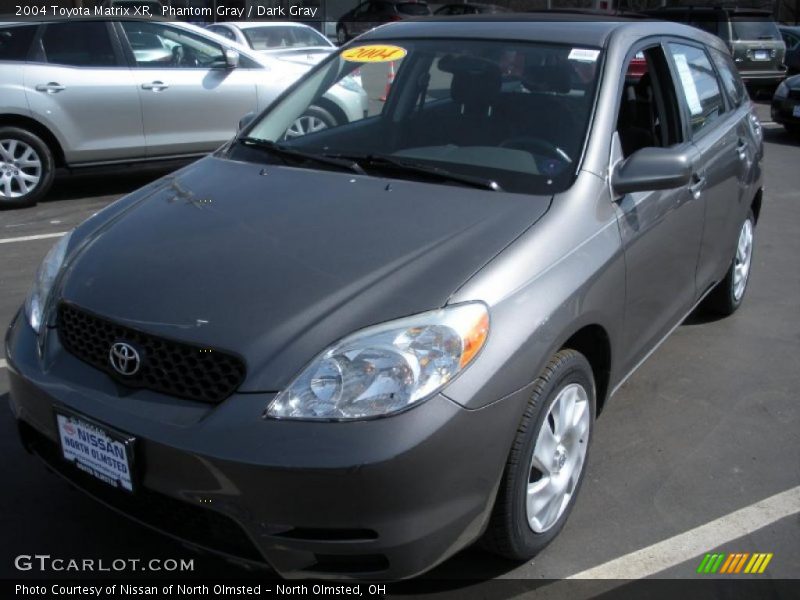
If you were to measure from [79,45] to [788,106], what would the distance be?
965cm

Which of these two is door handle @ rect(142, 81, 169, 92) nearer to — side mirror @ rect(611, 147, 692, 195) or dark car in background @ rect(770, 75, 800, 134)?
side mirror @ rect(611, 147, 692, 195)

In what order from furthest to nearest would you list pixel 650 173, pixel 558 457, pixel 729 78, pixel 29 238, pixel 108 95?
pixel 108 95, pixel 29 238, pixel 729 78, pixel 650 173, pixel 558 457

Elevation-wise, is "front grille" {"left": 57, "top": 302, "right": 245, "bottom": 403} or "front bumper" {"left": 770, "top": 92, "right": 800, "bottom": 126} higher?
"front grille" {"left": 57, "top": 302, "right": 245, "bottom": 403}

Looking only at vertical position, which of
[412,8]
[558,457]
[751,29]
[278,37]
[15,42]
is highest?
[15,42]

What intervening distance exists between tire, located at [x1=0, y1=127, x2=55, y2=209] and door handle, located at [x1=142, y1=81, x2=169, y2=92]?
105 cm

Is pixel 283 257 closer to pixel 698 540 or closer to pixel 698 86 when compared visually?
pixel 698 540

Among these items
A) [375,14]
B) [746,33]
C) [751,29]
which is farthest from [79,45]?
[375,14]

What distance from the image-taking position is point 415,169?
340 cm

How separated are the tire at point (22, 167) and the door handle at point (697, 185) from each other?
5.97 m

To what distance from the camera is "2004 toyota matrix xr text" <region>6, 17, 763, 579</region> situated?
238 cm

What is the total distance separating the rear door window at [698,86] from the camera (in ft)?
13.8

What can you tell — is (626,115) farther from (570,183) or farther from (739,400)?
(739,400)

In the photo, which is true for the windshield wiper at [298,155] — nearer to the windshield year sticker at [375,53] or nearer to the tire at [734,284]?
the windshield year sticker at [375,53]

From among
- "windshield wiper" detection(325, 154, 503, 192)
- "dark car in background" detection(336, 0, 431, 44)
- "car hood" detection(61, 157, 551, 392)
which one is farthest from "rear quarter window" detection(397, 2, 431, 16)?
"car hood" detection(61, 157, 551, 392)
